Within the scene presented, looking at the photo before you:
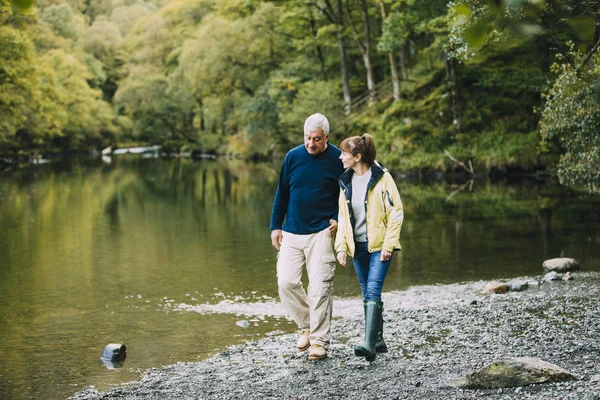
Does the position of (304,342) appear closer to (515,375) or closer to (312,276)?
(312,276)

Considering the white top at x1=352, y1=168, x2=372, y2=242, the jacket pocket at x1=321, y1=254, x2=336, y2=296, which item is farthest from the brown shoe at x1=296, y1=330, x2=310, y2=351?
the white top at x1=352, y1=168, x2=372, y2=242

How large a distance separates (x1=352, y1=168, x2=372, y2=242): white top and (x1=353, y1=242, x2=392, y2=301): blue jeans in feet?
0.40

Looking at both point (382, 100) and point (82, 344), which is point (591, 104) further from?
point (382, 100)

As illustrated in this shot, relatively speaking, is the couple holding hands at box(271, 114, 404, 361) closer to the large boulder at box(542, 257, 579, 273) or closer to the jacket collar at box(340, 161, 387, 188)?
the jacket collar at box(340, 161, 387, 188)


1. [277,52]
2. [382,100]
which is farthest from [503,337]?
[277,52]

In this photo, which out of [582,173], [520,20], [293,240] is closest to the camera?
[520,20]

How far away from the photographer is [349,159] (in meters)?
7.46

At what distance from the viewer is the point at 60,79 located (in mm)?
75500

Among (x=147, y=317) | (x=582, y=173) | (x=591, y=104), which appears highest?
(x=591, y=104)

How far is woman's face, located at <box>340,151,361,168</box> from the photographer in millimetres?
7441

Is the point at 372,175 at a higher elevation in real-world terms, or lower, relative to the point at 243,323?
higher

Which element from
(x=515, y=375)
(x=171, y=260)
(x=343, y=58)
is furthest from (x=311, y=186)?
(x=343, y=58)

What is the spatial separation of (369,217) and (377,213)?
3.7 inches

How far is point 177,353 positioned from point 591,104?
1138 centimetres
